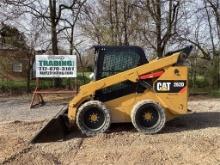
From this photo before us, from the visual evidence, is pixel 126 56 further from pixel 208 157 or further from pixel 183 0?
pixel 183 0

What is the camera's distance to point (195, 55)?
89.5ft

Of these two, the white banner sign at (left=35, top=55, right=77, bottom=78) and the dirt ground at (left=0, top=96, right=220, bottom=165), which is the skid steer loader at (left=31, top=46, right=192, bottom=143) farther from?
the white banner sign at (left=35, top=55, right=77, bottom=78)

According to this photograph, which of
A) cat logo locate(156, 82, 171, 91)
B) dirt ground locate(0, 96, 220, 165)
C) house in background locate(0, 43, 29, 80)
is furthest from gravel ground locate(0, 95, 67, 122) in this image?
house in background locate(0, 43, 29, 80)

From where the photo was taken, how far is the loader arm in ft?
33.6

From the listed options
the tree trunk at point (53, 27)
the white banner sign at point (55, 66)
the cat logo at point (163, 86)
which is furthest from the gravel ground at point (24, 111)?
the tree trunk at point (53, 27)

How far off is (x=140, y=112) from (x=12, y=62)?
15426 millimetres

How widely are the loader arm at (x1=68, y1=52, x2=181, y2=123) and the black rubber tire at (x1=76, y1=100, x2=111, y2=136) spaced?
0.83ft

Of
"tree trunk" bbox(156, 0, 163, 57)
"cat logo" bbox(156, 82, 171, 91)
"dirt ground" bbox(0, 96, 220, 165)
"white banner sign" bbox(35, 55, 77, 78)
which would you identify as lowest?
"dirt ground" bbox(0, 96, 220, 165)

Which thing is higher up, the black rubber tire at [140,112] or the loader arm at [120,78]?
the loader arm at [120,78]

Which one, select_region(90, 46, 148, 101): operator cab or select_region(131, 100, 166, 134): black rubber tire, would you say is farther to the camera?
select_region(90, 46, 148, 101): operator cab

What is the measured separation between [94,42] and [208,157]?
18803 millimetres

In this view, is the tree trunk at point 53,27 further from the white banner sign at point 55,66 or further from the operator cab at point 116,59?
the operator cab at point 116,59

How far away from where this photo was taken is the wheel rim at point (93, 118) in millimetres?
10258

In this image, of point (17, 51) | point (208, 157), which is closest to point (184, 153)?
point (208, 157)
